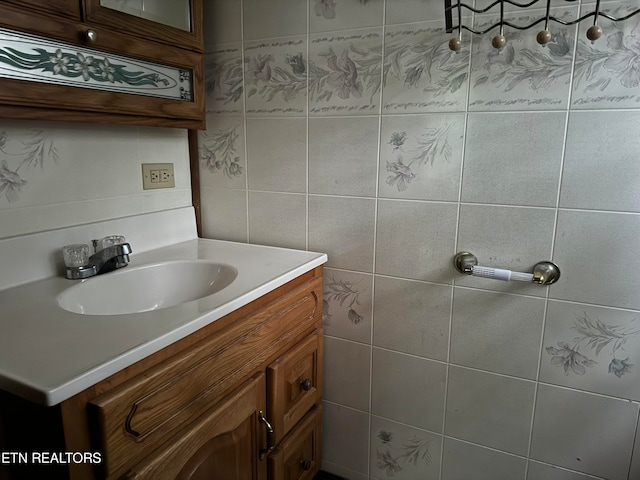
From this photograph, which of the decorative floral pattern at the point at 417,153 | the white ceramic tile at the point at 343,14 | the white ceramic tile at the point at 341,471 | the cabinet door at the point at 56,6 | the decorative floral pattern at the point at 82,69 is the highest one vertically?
the white ceramic tile at the point at 343,14

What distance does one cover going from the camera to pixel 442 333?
1.25 metres

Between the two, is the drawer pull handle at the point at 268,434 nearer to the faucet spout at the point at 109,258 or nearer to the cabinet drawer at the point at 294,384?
the cabinet drawer at the point at 294,384

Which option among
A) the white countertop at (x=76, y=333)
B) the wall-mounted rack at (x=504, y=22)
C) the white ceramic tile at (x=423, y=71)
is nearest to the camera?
the white countertop at (x=76, y=333)

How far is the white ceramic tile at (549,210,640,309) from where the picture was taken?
1.02 metres

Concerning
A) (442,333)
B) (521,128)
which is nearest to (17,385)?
(442,333)

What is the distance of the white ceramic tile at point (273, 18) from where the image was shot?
1.27 m

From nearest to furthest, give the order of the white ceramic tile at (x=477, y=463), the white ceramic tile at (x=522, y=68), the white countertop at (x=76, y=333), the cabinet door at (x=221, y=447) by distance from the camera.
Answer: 1. the white countertop at (x=76, y=333)
2. the cabinet door at (x=221, y=447)
3. the white ceramic tile at (x=522, y=68)
4. the white ceramic tile at (x=477, y=463)

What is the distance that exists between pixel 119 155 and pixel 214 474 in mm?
883

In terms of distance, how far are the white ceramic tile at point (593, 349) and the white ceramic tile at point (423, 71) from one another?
0.60m

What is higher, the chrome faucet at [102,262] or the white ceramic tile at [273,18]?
the white ceramic tile at [273,18]

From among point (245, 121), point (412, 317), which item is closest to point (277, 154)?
point (245, 121)

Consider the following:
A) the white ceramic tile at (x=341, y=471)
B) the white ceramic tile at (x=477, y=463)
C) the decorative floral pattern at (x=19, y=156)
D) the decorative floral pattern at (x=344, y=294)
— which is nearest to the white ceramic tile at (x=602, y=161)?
the decorative floral pattern at (x=344, y=294)

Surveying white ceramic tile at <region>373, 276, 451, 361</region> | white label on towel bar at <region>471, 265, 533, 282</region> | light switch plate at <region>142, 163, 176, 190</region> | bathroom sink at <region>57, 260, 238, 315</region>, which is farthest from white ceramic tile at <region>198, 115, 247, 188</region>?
white label on towel bar at <region>471, 265, 533, 282</region>

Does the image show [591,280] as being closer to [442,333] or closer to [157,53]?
[442,333]
